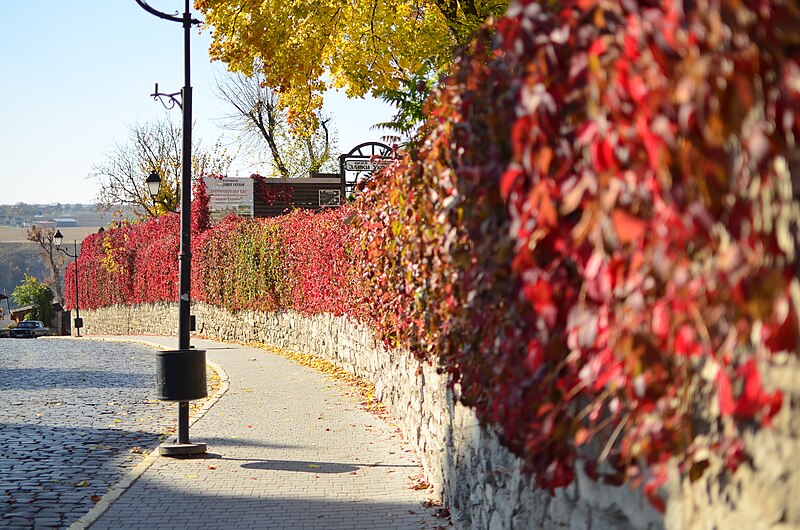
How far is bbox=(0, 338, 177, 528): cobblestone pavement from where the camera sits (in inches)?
328

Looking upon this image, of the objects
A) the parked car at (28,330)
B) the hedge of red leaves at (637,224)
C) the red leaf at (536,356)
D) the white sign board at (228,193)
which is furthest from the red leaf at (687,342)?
the parked car at (28,330)

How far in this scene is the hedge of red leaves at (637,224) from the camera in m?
2.13

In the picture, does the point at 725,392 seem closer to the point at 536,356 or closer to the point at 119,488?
the point at 536,356

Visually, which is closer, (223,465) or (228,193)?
(223,465)

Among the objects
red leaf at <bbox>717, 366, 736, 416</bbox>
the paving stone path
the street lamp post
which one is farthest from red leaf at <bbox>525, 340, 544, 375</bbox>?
the street lamp post

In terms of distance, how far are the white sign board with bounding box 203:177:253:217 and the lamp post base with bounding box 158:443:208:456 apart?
33.0 meters

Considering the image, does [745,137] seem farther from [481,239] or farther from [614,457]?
[481,239]

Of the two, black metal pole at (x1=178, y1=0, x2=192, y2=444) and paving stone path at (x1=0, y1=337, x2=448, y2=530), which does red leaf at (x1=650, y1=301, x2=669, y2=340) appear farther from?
black metal pole at (x1=178, y1=0, x2=192, y2=444)

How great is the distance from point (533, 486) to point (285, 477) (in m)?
5.11

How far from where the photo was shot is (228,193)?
43.0 meters

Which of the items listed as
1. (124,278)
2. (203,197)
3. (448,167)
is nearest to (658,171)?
(448,167)

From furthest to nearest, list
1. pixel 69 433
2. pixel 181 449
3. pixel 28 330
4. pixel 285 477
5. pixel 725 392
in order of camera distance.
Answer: pixel 28 330 < pixel 69 433 < pixel 181 449 < pixel 285 477 < pixel 725 392

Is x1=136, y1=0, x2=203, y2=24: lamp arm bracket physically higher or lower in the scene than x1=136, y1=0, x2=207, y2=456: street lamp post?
higher

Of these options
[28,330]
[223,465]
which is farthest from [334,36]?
[28,330]
